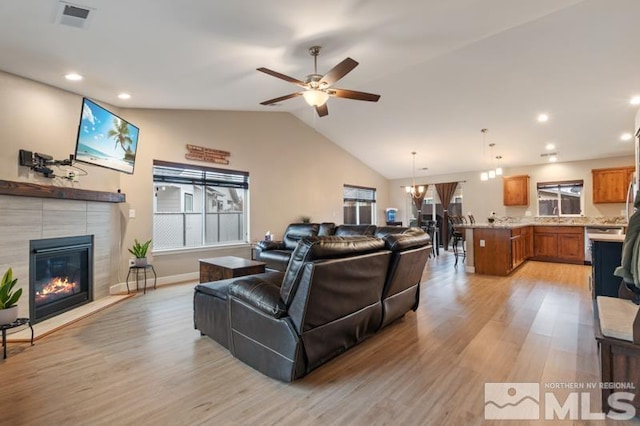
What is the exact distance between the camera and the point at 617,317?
1.94m

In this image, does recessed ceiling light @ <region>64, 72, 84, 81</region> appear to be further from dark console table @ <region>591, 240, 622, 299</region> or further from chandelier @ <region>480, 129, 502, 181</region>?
chandelier @ <region>480, 129, 502, 181</region>

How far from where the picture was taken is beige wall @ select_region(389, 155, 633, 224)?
7.09 metres

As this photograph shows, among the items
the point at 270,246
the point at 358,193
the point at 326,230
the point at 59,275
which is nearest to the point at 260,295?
the point at 59,275

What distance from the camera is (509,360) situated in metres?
2.41

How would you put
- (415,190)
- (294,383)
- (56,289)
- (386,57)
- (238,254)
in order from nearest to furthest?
1. (294,383)
2. (56,289)
3. (386,57)
4. (238,254)
5. (415,190)

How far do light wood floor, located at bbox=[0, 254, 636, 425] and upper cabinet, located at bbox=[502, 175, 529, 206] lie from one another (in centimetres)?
511

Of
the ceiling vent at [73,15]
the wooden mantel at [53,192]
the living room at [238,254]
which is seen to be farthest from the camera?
the wooden mantel at [53,192]

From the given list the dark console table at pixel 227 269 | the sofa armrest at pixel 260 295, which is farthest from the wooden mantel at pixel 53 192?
the sofa armrest at pixel 260 295

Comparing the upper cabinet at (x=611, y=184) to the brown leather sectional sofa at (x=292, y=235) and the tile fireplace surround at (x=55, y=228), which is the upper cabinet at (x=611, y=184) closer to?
the brown leather sectional sofa at (x=292, y=235)

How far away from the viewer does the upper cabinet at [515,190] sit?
314 inches

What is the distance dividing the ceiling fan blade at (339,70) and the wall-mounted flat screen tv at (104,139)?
264cm

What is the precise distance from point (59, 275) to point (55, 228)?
1.98 feet

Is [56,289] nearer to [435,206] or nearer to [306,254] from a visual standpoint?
[306,254]

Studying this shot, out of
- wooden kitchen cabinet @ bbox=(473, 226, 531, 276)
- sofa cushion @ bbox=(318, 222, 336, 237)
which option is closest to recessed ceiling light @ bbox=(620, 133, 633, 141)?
wooden kitchen cabinet @ bbox=(473, 226, 531, 276)
